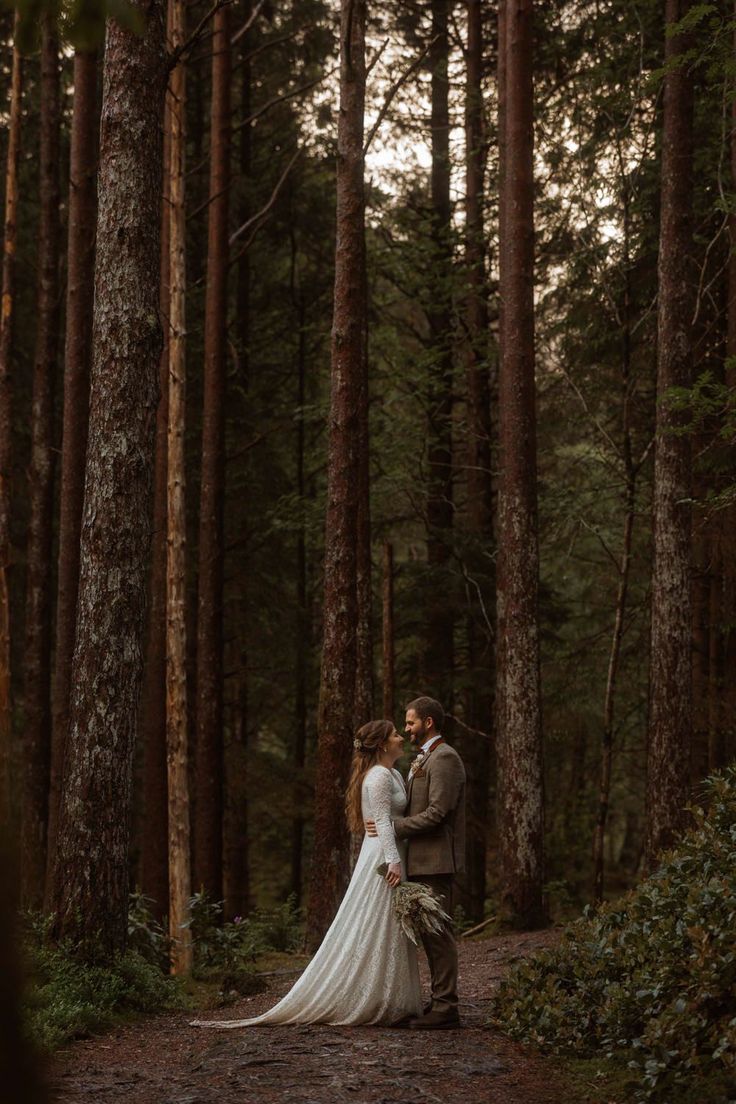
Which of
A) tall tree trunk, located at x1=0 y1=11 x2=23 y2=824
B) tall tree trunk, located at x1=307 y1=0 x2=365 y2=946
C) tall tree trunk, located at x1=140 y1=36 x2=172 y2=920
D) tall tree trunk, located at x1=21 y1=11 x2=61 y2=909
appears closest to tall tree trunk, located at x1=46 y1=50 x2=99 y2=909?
tall tree trunk, located at x1=140 y1=36 x2=172 y2=920

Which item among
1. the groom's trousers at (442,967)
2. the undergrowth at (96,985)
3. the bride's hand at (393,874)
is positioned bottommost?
the undergrowth at (96,985)

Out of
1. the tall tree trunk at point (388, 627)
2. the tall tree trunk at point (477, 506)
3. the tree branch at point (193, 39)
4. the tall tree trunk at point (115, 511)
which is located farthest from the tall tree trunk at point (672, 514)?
the tall tree trunk at point (115, 511)

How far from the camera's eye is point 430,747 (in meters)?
8.48

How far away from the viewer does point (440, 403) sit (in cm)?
2181

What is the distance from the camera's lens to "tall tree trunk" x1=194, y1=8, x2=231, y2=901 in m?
18.1

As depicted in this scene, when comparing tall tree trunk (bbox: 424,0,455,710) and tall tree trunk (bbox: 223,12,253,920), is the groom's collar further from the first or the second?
tall tree trunk (bbox: 223,12,253,920)

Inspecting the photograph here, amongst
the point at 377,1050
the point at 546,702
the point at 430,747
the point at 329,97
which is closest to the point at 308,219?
the point at 329,97

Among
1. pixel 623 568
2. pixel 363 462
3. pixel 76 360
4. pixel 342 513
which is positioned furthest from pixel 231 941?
pixel 623 568

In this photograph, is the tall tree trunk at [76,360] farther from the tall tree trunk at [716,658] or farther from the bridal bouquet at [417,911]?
the bridal bouquet at [417,911]

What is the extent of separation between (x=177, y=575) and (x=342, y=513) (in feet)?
10.7

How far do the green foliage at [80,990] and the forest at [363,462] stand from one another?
108 mm

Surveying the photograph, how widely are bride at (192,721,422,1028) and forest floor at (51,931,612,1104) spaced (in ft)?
0.52

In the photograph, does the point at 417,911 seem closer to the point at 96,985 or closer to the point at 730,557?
the point at 96,985

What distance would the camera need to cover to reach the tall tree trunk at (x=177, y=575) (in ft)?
47.8
